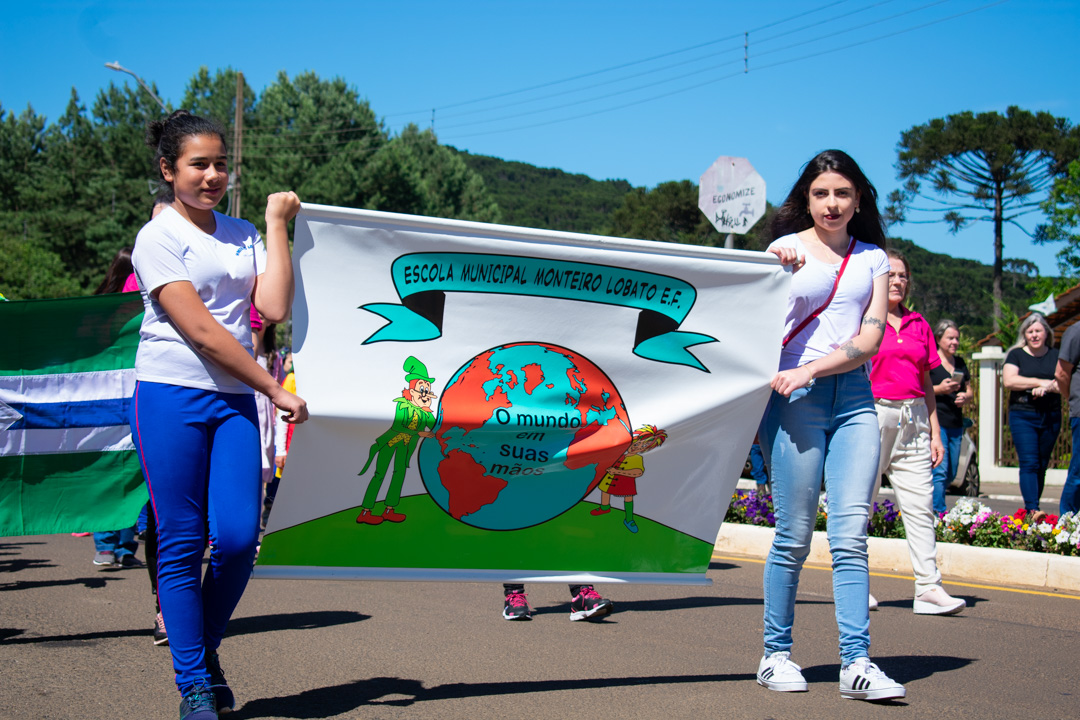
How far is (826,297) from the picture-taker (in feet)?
13.5

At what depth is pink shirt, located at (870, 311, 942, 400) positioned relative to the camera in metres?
6.09

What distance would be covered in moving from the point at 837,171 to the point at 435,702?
8.70 feet

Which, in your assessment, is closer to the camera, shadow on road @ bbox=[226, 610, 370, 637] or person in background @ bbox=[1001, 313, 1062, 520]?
shadow on road @ bbox=[226, 610, 370, 637]

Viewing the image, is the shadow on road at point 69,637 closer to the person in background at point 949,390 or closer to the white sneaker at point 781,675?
the white sneaker at point 781,675

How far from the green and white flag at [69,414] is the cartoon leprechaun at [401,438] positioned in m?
1.92

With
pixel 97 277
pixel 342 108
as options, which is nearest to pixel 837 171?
pixel 342 108

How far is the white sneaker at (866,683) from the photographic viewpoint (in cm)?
379

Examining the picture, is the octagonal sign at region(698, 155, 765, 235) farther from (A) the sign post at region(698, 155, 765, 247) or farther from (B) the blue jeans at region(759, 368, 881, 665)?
(B) the blue jeans at region(759, 368, 881, 665)

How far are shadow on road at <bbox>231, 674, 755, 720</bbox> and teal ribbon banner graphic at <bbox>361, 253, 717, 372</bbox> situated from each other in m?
1.33

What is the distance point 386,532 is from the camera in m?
3.77

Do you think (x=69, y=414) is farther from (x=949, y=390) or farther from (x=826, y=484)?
(x=949, y=390)

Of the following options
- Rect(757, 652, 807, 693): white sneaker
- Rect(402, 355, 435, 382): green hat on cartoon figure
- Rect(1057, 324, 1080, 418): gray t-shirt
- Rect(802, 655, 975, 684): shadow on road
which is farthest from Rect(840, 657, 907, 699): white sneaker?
Rect(1057, 324, 1080, 418): gray t-shirt

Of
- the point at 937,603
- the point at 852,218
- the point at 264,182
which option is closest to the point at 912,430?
the point at 937,603

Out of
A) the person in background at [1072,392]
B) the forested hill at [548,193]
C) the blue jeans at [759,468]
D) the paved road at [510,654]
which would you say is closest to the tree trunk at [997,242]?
the blue jeans at [759,468]
